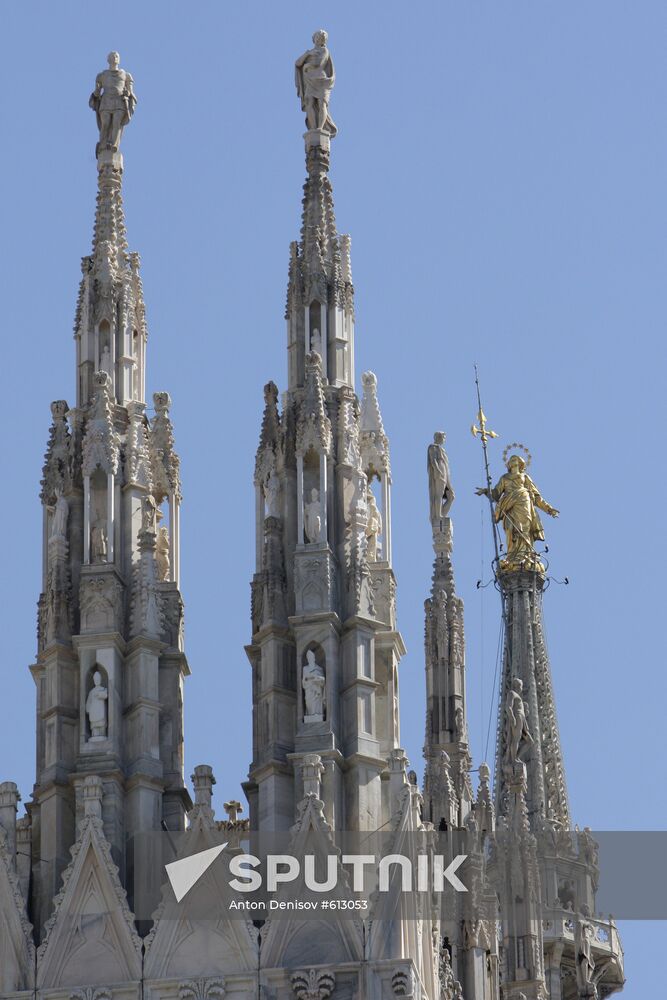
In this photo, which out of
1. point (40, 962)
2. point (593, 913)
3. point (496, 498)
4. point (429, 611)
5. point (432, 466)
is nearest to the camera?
point (40, 962)

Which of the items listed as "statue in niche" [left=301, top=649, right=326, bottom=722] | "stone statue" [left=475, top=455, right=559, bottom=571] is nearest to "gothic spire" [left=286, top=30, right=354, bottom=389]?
"statue in niche" [left=301, top=649, right=326, bottom=722]

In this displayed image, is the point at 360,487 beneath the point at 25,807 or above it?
above

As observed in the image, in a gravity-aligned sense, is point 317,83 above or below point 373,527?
→ above

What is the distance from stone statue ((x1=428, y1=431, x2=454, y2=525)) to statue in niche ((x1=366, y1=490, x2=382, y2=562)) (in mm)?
5102

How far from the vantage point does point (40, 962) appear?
51.8 metres

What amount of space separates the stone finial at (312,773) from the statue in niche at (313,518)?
337cm

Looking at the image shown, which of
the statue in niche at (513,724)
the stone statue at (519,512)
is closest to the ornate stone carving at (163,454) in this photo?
the statue in niche at (513,724)

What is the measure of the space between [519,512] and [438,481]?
32.9 m

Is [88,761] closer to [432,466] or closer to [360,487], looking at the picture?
[360,487]

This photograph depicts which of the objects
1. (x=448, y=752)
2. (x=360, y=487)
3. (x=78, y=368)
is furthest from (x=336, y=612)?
(x=448, y=752)

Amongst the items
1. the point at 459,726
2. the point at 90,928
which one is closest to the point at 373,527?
the point at 90,928

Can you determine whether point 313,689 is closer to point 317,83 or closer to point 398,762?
point 398,762

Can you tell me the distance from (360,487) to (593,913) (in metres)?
30.4

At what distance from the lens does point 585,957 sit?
82.6 meters
